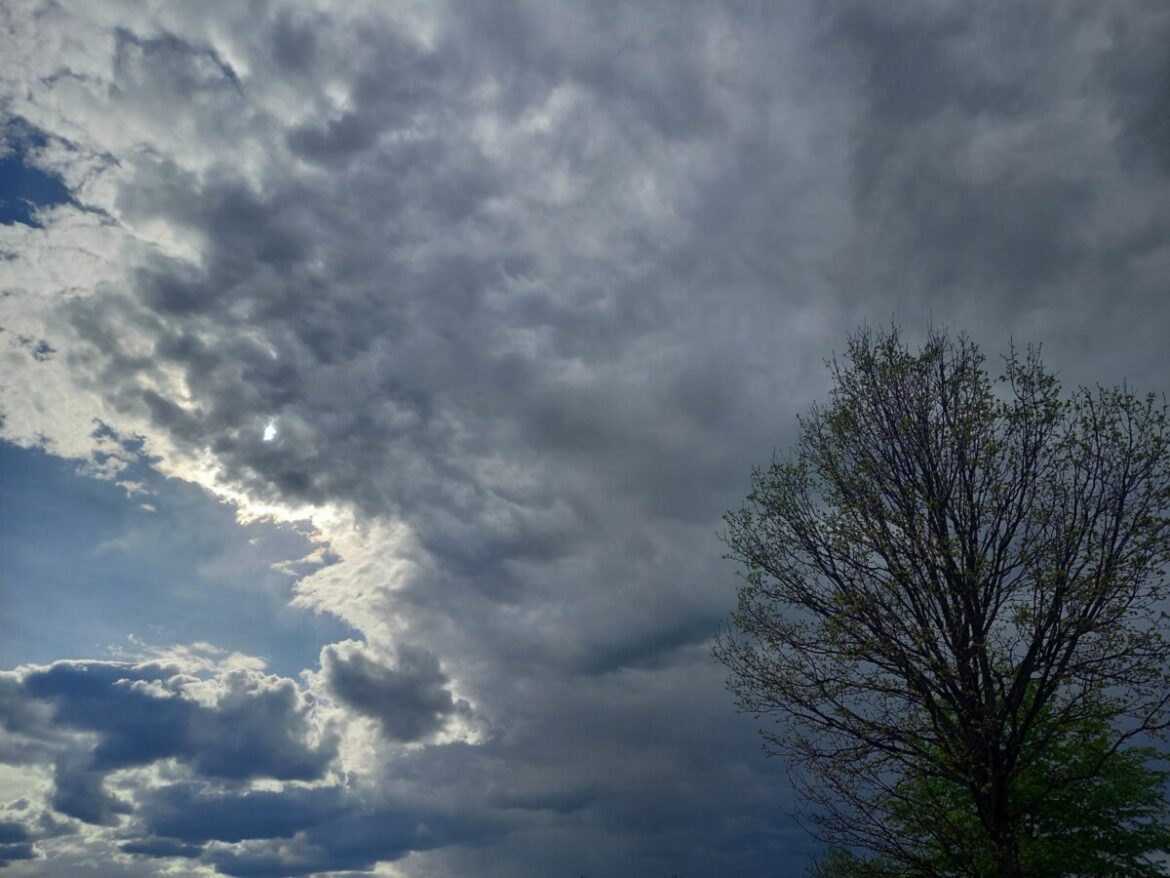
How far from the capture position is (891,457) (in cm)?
1666

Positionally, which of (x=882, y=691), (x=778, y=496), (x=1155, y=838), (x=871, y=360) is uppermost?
(x=871, y=360)

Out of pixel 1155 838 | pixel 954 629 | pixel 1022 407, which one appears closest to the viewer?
pixel 954 629

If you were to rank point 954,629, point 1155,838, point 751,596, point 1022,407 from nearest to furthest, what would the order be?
A: point 954,629, point 1022,407, point 751,596, point 1155,838

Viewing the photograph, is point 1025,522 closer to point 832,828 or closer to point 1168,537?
point 1168,537

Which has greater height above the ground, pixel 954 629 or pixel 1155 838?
pixel 954 629

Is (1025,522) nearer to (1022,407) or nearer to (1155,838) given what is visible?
(1022,407)

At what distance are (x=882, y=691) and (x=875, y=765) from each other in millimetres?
1565

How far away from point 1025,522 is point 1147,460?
2452mm

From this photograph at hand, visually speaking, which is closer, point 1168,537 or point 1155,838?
point 1168,537

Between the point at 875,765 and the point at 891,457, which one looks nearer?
the point at 875,765

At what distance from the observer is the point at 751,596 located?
1711 cm

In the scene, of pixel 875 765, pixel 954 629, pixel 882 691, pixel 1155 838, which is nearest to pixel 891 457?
pixel 954 629

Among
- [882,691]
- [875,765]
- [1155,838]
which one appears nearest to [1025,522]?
[882,691]

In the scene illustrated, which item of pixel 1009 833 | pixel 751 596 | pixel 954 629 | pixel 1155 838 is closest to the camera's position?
pixel 1009 833
